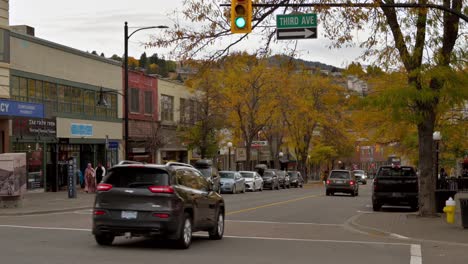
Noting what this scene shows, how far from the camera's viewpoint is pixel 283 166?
99625 millimetres

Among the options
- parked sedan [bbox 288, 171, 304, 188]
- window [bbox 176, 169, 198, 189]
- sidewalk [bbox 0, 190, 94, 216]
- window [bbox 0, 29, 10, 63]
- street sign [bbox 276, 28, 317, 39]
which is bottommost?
parked sedan [bbox 288, 171, 304, 188]

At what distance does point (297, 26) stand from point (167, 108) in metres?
39.6

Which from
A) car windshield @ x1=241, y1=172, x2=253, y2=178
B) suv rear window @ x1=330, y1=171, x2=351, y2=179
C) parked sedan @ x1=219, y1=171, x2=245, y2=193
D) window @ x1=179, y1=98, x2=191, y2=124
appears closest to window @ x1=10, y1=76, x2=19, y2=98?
parked sedan @ x1=219, y1=171, x2=245, y2=193

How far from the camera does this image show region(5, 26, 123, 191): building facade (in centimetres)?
3384

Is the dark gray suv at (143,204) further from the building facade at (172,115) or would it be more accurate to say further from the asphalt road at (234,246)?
the building facade at (172,115)

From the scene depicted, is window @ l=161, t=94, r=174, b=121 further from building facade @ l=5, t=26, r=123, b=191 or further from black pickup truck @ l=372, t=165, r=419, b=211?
black pickup truck @ l=372, t=165, r=419, b=211

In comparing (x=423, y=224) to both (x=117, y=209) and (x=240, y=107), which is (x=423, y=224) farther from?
(x=240, y=107)

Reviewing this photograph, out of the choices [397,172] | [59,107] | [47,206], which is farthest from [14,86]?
[397,172]

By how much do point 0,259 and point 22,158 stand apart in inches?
567

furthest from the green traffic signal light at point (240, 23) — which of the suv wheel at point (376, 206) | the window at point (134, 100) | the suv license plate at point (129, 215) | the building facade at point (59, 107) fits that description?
the window at point (134, 100)

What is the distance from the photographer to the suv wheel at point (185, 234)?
1299 cm

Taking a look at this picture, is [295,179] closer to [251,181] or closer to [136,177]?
[251,181]

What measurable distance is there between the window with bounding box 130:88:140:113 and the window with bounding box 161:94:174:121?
5166mm

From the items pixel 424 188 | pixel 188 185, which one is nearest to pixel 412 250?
pixel 188 185
